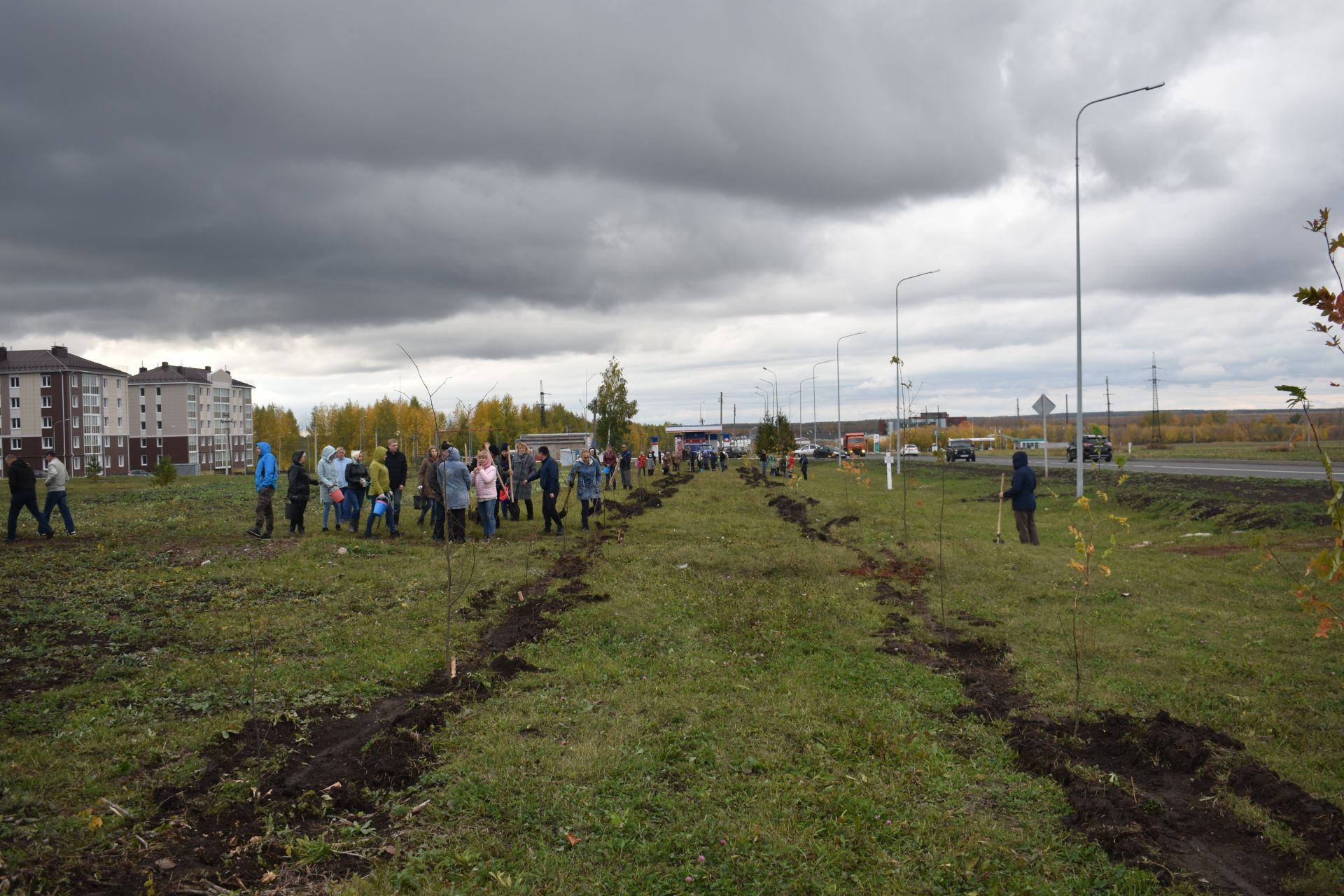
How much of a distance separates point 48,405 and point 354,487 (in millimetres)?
98677

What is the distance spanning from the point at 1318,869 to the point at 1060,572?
32.5 ft

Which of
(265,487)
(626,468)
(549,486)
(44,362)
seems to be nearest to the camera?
(265,487)

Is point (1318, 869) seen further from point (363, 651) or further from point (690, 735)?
point (363, 651)

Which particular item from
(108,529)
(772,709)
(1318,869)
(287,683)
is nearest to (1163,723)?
(1318,869)

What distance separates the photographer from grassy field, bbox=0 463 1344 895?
15.4 feet

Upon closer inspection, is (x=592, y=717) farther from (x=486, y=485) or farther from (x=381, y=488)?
(x=381, y=488)

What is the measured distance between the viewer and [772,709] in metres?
7.20

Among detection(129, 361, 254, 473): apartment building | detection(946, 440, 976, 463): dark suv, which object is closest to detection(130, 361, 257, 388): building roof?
detection(129, 361, 254, 473): apartment building

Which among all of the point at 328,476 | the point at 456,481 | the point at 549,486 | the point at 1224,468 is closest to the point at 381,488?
the point at 328,476

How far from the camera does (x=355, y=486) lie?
1780 cm

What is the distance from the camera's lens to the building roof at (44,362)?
93750mm

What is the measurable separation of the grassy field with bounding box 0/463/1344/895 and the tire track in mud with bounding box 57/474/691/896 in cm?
3

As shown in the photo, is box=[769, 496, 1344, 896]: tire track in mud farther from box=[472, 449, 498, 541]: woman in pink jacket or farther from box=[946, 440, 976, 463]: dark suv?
box=[946, 440, 976, 463]: dark suv

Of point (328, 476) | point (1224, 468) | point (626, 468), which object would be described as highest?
point (328, 476)
